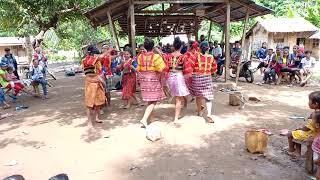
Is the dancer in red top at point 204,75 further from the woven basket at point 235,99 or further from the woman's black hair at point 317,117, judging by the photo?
the woman's black hair at point 317,117

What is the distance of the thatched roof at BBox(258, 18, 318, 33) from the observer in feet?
77.8

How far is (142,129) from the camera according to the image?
21.8 ft

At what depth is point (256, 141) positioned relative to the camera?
202 inches

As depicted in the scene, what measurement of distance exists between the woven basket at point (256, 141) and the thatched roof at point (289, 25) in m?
20.5

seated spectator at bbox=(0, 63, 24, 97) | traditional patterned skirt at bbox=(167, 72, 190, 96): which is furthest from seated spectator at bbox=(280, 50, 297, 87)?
seated spectator at bbox=(0, 63, 24, 97)

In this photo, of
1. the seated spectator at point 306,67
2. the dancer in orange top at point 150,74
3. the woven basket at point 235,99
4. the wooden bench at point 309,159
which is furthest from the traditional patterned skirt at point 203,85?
the seated spectator at point 306,67

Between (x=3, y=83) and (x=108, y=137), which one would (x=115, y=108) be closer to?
(x=108, y=137)

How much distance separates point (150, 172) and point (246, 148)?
1622 millimetres

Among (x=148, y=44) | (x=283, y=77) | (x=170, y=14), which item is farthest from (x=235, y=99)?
(x=170, y=14)

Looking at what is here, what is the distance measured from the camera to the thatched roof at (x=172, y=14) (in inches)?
390

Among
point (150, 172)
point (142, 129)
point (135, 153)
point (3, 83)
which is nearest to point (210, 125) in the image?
point (142, 129)

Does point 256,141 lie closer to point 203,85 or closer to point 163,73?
point 203,85

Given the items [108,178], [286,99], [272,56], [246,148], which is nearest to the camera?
[108,178]

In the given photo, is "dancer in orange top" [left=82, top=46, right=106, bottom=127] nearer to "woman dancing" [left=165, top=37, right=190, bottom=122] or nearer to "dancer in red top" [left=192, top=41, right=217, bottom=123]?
"woman dancing" [left=165, top=37, right=190, bottom=122]
